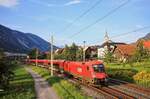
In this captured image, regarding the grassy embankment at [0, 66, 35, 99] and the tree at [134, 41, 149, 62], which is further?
the tree at [134, 41, 149, 62]

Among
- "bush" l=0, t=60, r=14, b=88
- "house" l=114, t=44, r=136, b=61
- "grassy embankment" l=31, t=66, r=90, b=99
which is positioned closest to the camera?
"grassy embankment" l=31, t=66, r=90, b=99

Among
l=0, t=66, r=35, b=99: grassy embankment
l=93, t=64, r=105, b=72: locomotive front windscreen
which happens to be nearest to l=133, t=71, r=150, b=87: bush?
l=93, t=64, r=105, b=72: locomotive front windscreen

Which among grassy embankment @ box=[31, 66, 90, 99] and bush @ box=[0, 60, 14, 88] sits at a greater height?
bush @ box=[0, 60, 14, 88]

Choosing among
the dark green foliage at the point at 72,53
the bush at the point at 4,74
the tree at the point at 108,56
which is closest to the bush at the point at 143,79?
the bush at the point at 4,74

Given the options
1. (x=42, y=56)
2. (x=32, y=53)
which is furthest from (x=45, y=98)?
(x=32, y=53)

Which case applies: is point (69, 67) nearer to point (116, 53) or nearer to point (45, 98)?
point (45, 98)

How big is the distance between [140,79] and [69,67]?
16.6 m

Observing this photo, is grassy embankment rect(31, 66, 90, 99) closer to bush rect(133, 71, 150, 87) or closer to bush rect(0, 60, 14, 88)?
bush rect(0, 60, 14, 88)

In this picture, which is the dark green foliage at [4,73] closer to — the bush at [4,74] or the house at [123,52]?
the bush at [4,74]

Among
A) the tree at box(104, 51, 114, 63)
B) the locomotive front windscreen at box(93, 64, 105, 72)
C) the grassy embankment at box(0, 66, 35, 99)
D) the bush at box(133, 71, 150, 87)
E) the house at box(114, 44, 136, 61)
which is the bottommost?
Answer: the grassy embankment at box(0, 66, 35, 99)

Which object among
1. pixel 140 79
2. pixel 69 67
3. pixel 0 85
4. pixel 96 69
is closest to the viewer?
pixel 0 85

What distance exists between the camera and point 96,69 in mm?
37750

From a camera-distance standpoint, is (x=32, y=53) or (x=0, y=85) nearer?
(x=0, y=85)

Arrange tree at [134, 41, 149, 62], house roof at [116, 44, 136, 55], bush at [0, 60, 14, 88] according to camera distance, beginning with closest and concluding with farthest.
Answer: bush at [0, 60, 14, 88] < tree at [134, 41, 149, 62] < house roof at [116, 44, 136, 55]
